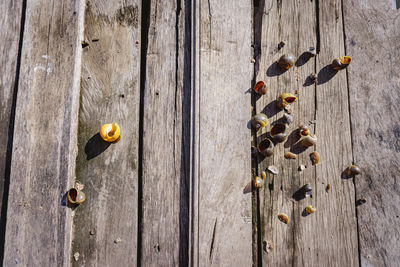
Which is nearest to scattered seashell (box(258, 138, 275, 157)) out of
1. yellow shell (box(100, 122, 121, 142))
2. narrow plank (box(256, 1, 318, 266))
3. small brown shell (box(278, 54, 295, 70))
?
narrow plank (box(256, 1, 318, 266))

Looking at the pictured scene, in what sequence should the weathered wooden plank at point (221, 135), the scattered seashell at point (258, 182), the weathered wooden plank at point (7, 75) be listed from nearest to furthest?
the weathered wooden plank at point (221, 135), the scattered seashell at point (258, 182), the weathered wooden plank at point (7, 75)

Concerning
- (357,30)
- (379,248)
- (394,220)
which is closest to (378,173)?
(394,220)

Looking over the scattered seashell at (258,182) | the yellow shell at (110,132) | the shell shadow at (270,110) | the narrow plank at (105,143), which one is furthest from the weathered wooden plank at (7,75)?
the shell shadow at (270,110)

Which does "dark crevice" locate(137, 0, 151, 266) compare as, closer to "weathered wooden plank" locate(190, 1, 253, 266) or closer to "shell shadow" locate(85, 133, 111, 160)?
"shell shadow" locate(85, 133, 111, 160)

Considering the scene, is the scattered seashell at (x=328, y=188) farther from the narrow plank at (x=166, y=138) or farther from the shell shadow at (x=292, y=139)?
the narrow plank at (x=166, y=138)

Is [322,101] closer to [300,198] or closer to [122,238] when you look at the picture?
[300,198]

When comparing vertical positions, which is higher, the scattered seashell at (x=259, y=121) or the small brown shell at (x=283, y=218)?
the scattered seashell at (x=259, y=121)
